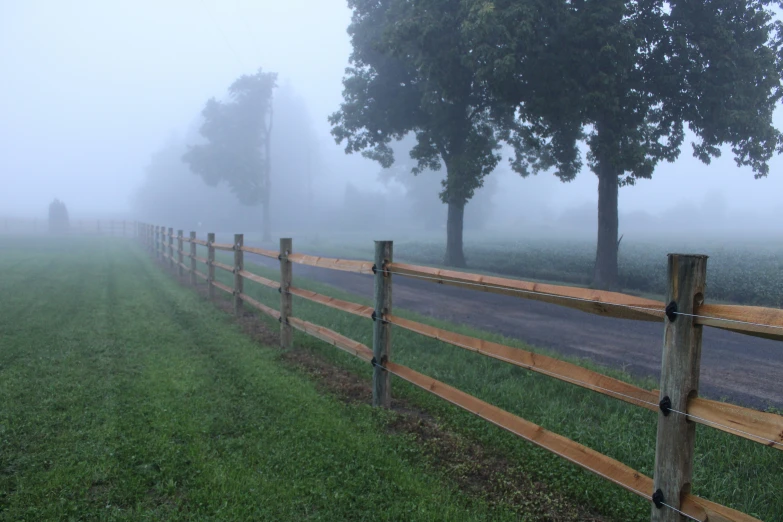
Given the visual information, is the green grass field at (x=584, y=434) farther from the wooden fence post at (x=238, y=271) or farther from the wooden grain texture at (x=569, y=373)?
the wooden fence post at (x=238, y=271)

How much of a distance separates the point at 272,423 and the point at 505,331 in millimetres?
5631

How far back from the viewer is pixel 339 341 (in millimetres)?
6156

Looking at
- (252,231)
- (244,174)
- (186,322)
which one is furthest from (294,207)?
(186,322)

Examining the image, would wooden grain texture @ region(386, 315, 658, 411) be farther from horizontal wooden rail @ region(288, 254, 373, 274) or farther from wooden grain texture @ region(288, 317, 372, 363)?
horizontal wooden rail @ region(288, 254, 373, 274)

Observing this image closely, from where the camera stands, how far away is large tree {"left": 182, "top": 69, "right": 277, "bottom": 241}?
4803 centimetres

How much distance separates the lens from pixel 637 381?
250 inches

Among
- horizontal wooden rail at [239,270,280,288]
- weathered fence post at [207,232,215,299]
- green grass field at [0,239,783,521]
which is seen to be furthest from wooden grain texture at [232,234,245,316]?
green grass field at [0,239,783,521]

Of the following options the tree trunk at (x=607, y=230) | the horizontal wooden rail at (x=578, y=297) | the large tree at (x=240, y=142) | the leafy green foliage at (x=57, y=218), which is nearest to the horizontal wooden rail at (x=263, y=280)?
the horizontal wooden rail at (x=578, y=297)

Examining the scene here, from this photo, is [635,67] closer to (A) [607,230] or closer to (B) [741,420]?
(A) [607,230]

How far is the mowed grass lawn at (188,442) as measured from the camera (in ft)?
11.6

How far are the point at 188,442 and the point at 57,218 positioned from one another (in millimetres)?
56152

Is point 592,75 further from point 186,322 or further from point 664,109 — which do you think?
point 186,322

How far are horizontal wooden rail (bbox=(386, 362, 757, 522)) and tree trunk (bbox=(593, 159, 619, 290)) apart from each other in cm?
1440

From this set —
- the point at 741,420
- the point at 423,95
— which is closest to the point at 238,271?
the point at 741,420
